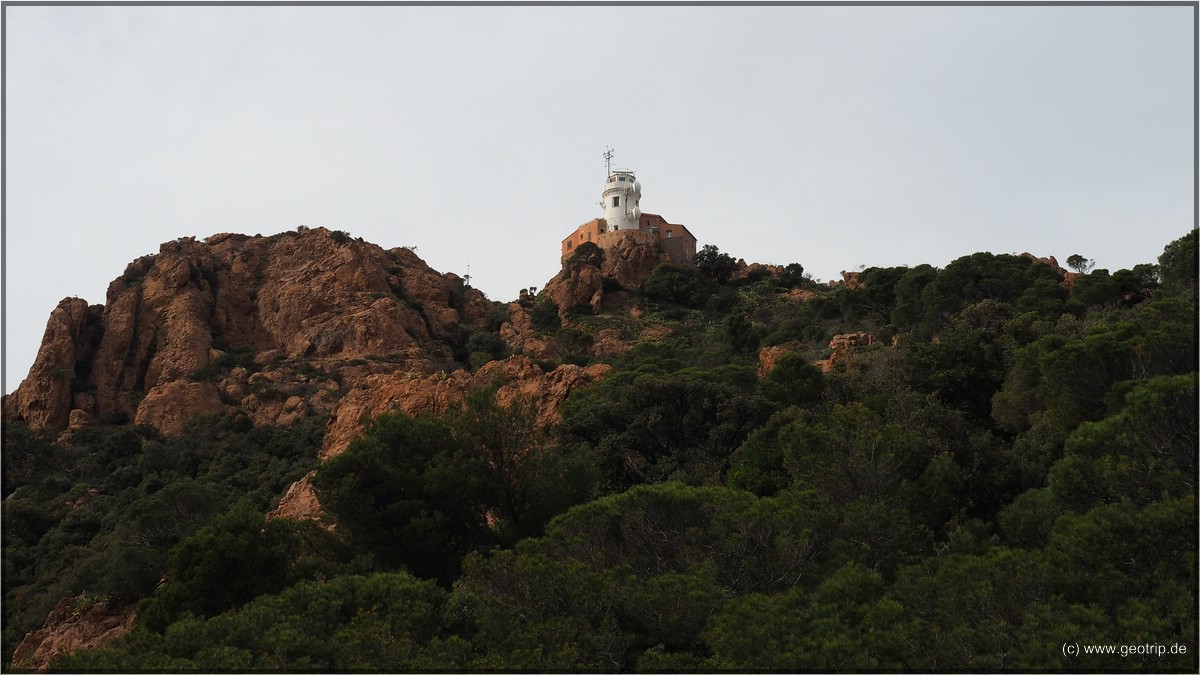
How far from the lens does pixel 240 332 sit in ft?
161

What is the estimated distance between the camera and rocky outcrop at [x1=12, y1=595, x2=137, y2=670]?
843 inches

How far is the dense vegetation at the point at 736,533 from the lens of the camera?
11.3 meters

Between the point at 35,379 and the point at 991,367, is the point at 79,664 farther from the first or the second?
the point at 35,379

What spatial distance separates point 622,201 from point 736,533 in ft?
165

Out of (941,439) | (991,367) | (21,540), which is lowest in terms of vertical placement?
(21,540)

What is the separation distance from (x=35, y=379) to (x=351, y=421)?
73.4ft

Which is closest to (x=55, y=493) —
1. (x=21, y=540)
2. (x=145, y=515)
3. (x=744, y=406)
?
(x=21, y=540)

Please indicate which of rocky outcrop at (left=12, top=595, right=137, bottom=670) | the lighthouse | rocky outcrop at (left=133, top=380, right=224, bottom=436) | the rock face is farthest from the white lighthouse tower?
rocky outcrop at (left=12, top=595, right=137, bottom=670)

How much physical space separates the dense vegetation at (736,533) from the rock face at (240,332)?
1172 cm

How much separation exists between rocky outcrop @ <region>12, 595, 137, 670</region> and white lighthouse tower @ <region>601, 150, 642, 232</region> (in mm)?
43106

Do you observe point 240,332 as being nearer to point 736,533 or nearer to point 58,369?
point 58,369

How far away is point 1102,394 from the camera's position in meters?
18.5

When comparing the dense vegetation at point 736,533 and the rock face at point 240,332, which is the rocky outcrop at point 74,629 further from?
the rock face at point 240,332

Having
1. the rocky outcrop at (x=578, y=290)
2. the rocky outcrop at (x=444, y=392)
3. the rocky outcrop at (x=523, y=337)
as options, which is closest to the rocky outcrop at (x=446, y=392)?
the rocky outcrop at (x=444, y=392)
